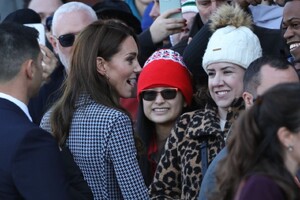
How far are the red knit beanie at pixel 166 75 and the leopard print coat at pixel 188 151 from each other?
0.40 m

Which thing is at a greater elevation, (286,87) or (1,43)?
(286,87)

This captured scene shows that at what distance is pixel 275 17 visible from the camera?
6.93m

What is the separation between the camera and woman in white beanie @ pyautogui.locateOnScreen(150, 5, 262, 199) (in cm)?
536

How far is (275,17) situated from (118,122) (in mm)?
2489

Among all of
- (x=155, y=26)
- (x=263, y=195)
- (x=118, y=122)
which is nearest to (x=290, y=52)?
(x=155, y=26)

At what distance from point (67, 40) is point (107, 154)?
7.15ft

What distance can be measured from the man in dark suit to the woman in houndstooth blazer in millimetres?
507

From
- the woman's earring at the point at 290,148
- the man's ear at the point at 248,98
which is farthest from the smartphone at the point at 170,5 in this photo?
the woman's earring at the point at 290,148

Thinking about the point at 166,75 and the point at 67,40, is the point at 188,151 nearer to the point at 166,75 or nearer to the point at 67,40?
the point at 166,75

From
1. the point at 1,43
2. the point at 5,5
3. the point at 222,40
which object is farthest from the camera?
the point at 5,5

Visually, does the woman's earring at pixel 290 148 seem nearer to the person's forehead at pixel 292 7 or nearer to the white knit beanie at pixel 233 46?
the white knit beanie at pixel 233 46

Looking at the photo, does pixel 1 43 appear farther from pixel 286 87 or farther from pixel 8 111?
pixel 286 87

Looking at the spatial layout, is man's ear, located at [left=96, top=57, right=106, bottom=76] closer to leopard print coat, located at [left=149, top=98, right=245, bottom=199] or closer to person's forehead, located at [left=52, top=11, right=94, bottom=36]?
leopard print coat, located at [left=149, top=98, right=245, bottom=199]

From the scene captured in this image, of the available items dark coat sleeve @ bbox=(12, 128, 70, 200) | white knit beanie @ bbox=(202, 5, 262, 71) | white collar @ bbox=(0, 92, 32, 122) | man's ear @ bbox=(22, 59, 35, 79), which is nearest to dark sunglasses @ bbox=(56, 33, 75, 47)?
white knit beanie @ bbox=(202, 5, 262, 71)
